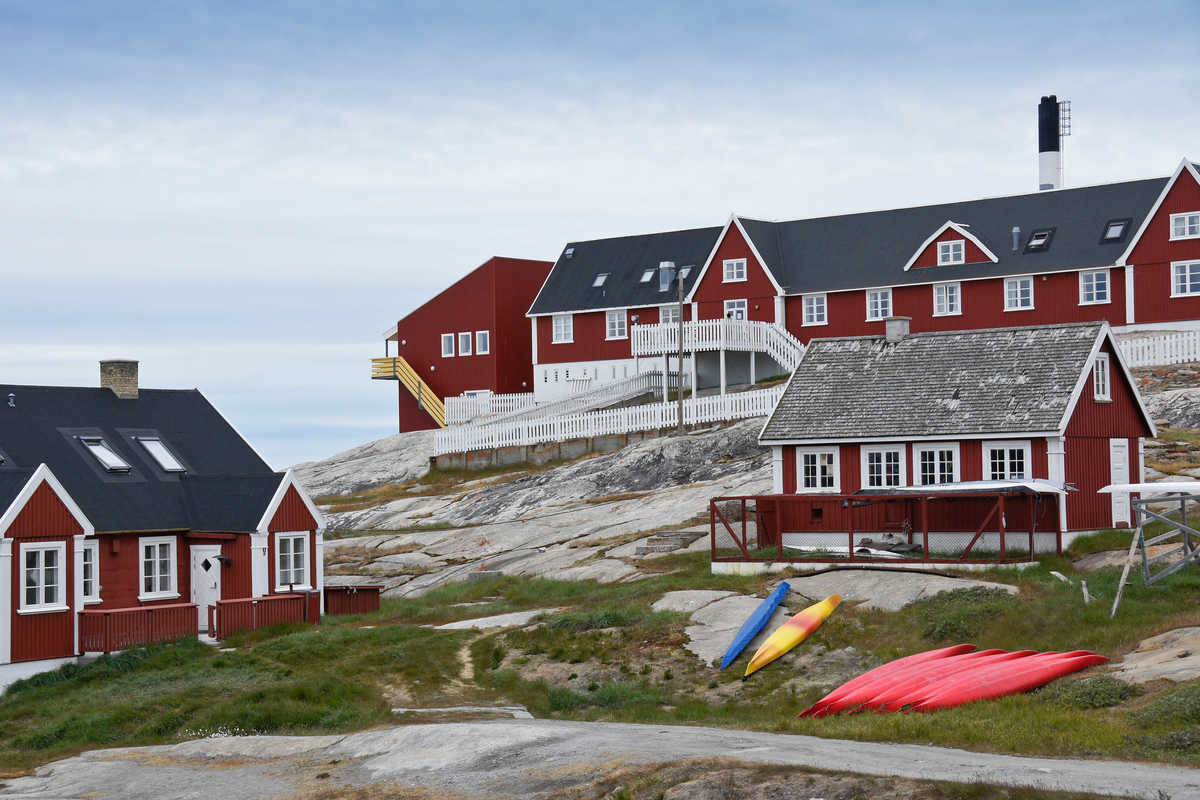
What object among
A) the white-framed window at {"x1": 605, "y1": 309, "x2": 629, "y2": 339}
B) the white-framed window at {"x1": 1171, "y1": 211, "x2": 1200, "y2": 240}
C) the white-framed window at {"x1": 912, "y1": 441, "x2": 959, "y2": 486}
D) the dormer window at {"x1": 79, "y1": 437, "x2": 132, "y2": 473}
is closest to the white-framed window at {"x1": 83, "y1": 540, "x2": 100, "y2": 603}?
the dormer window at {"x1": 79, "y1": 437, "x2": 132, "y2": 473}

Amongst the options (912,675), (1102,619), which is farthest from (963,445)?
(912,675)

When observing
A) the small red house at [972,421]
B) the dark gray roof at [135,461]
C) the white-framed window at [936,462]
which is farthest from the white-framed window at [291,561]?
the white-framed window at [936,462]

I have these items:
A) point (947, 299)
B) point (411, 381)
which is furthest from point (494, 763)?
point (411, 381)

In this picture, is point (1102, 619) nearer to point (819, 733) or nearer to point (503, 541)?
point (819, 733)

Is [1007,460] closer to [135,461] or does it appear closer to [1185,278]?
[135,461]

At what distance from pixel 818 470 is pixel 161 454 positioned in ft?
58.2

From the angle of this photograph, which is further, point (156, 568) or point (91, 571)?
point (156, 568)

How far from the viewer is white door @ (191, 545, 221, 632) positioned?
3500cm

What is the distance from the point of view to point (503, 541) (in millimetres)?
46281

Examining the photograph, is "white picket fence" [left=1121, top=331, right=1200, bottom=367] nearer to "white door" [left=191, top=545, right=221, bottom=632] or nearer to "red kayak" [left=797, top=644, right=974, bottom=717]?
"red kayak" [left=797, top=644, right=974, bottom=717]

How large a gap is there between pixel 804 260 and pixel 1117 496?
31210 mm

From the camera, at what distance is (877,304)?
208 ft

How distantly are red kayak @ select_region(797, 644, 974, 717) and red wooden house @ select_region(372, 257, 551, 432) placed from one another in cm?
5073

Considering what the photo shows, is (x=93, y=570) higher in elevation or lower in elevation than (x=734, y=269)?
lower
